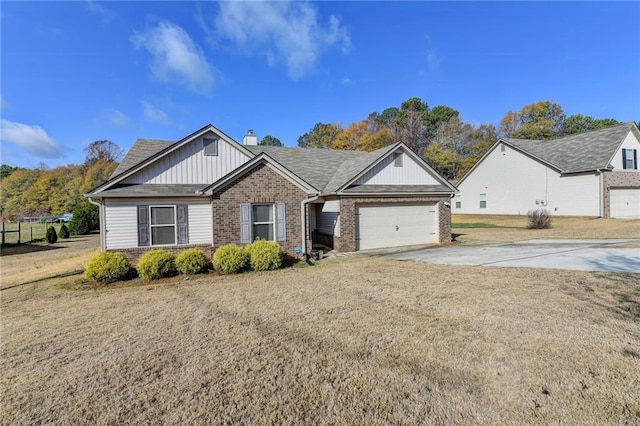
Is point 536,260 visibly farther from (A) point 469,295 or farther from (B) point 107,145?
(B) point 107,145

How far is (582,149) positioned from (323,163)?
71.8 feet

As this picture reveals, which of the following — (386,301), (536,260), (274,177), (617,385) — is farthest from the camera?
(274,177)

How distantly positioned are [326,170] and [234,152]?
230 inches

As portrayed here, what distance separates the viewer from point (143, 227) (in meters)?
11.5

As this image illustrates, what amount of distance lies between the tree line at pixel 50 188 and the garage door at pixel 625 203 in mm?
62996

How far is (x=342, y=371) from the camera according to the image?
13.4ft

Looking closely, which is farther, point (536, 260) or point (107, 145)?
point (107, 145)

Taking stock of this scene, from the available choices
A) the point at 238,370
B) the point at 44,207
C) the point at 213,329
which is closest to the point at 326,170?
the point at 213,329

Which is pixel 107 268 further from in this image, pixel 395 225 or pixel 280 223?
pixel 395 225

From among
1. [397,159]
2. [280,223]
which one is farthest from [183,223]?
[397,159]

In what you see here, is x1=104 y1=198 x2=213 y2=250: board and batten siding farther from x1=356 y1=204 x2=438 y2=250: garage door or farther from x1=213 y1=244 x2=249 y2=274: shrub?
x1=356 y1=204 x2=438 y2=250: garage door

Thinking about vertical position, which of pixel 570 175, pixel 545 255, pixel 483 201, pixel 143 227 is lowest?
pixel 545 255

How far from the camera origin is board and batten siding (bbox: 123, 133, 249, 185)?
1202 cm

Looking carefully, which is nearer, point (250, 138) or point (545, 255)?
point (545, 255)
